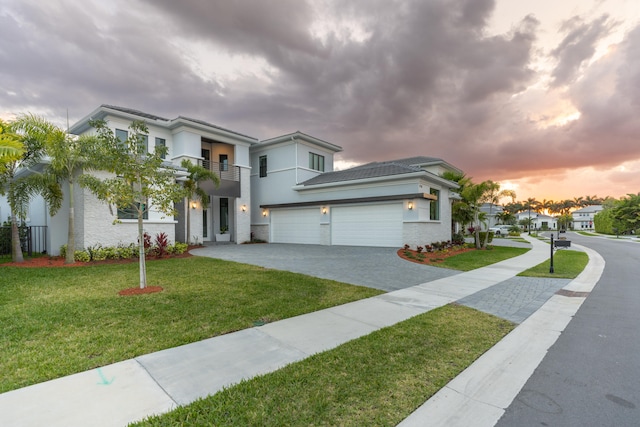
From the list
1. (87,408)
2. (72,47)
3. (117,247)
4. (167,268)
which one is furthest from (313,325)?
(72,47)

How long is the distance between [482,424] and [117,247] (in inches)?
559

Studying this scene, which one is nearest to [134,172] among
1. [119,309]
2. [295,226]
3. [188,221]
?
[119,309]

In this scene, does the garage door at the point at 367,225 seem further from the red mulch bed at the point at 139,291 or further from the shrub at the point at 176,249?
the red mulch bed at the point at 139,291

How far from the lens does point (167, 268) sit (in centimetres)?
991

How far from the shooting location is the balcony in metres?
18.6

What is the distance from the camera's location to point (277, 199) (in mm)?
22203

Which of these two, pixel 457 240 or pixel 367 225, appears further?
pixel 457 240

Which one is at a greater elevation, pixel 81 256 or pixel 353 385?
pixel 81 256

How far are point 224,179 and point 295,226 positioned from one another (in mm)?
6104

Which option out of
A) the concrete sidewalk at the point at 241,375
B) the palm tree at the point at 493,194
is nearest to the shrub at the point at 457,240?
the palm tree at the point at 493,194

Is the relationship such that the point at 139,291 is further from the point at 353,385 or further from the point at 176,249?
the point at 176,249

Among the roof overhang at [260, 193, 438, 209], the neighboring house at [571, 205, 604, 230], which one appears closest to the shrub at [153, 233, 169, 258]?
the roof overhang at [260, 193, 438, 209]

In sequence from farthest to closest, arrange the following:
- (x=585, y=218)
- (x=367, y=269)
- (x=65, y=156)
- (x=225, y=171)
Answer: (x=585, y=218) → (x=225, y=171) → (x=367, y=269) → (x=65, y=156)

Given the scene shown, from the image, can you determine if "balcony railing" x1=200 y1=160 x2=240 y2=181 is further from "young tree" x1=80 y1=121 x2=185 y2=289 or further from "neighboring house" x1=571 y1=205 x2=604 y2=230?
"neighboring house" x1=571 y1=205 x2=604 y2=230
